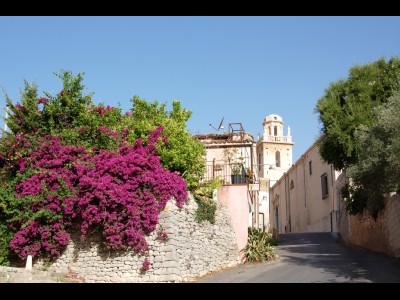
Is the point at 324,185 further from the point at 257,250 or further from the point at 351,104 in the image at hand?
the point at 257,250

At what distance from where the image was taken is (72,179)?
18797 mm

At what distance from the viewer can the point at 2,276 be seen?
1440cm

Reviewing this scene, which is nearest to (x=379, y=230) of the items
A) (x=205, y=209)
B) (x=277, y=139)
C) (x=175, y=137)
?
(x=205, y=209)

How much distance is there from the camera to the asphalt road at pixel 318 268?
54.2ft

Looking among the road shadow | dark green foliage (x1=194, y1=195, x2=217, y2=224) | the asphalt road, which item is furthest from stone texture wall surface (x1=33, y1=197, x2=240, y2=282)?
the road shadow

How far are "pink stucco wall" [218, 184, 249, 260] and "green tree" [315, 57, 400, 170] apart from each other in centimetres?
514

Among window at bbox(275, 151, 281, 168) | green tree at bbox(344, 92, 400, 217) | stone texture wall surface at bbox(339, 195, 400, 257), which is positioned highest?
window at bbox(275, 151, 281, 168)

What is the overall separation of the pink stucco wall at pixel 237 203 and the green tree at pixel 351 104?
16.9 ft

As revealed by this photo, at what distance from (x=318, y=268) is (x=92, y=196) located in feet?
28.6

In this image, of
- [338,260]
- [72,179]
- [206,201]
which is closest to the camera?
[72,179]

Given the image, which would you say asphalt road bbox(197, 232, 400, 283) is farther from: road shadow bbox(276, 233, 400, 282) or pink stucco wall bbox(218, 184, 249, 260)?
pink stucco wall bbox(218, 184, 249, 260)

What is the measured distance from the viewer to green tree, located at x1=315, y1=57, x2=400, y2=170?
924 inches
